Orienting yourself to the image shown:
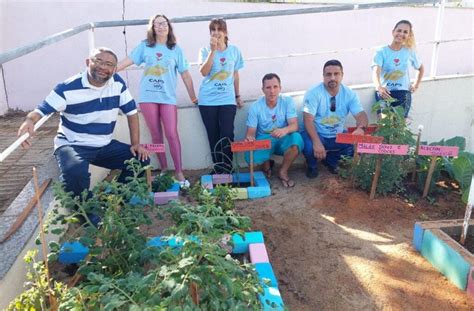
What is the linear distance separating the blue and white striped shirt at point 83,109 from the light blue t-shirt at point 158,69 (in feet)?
2.05

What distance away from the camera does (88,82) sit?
3.25m

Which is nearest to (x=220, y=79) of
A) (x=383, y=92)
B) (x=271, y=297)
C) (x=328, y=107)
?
(x=328, y=107)

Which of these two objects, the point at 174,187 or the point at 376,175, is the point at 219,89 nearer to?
the point at 174,187

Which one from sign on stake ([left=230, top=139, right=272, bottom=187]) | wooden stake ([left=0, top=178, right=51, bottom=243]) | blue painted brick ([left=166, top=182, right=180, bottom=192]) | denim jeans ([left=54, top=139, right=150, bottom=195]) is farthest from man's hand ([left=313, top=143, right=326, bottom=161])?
wooden stake ([left=0, top=178, right=51, bottom=243])

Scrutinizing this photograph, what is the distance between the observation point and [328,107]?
14.3 ft

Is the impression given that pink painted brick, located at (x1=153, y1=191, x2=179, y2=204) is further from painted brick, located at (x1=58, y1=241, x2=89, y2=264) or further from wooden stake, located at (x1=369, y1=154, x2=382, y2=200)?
wooden stake, located at (x1=369, y1=154, x2=382, y2=200)

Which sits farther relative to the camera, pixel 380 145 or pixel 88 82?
pixel 380 145

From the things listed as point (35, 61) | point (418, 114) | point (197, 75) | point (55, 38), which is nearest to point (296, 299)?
point (55, 38)

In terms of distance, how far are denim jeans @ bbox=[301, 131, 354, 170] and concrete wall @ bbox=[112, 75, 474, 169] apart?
53 cm

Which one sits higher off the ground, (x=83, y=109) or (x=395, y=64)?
(x=395, y=64)

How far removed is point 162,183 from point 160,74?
41.3 inches

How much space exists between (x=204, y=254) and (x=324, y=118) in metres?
2.92

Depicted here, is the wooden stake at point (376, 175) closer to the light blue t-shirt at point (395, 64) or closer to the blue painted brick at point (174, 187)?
the light blue t-shirt at point (395, 64)

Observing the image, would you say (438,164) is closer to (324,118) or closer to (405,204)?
(405,204)
